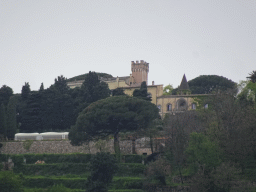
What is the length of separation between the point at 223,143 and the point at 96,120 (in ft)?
44.5

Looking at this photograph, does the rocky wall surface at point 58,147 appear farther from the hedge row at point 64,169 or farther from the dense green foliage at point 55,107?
the dense green foliage at point 55,107

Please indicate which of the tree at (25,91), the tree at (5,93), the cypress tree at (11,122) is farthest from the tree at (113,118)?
the tree at (5,93)

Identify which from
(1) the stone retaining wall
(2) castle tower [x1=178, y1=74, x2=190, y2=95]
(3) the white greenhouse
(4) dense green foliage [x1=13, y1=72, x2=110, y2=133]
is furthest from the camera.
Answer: (2) castle tower [x1=178, y1=74, x2=190, y2=95]

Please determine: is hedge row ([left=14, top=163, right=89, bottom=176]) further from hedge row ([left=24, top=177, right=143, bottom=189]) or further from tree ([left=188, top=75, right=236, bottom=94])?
tree ([left=188, top=75, right=236, bottom=94])

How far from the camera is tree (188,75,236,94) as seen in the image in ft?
261

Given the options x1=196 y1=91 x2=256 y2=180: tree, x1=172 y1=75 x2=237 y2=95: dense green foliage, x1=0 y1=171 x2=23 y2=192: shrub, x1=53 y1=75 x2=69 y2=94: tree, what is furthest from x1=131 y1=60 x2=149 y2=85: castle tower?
x1=0 y1=171 x2=23 y2=192: shrub

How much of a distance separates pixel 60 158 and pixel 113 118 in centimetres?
726

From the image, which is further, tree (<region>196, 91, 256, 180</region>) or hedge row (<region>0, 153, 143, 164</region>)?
hedge row (<region>0, 153, 143, 164</region>)

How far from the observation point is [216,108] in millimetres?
37000

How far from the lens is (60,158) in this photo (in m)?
42.2

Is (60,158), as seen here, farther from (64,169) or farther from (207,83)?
(207,83)

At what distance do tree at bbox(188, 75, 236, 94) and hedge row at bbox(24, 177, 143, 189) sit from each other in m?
48.2

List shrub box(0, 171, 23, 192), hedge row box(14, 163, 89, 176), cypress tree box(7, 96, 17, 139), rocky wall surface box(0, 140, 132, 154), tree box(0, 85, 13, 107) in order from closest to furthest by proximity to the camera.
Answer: shrub box(0, 171, 23, 192), hedge row box(14, 163, 89, 176), rocky wall surface box(0, 140, 132, 154), cypress tree box(7, 96, 17, 139), tree box(0, 85, 13, 107)

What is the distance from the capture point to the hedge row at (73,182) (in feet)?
108
